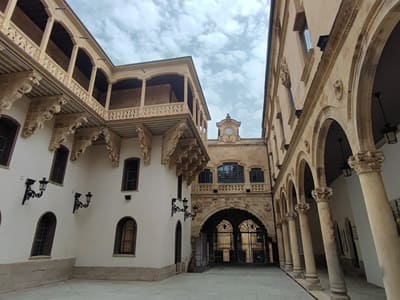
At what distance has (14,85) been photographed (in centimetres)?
755

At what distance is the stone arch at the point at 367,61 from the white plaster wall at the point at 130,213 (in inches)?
343

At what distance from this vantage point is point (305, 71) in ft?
21.7

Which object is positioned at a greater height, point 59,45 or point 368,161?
point 59,45

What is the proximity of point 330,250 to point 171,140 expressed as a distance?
7602 mm

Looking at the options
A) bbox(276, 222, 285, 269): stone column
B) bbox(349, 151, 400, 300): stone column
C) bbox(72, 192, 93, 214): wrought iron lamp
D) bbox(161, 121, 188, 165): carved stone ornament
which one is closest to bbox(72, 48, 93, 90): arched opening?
bbox(161, 121, 188, 165): carved stone ornament

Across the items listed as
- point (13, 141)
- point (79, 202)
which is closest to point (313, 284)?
point (79, 202)

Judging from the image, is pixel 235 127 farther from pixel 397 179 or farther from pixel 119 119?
pixel 397 179

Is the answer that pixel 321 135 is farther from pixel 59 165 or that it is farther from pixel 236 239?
pixel 236 239

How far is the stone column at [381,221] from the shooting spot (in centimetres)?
347

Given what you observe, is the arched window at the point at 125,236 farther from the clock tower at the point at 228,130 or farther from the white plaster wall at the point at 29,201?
the clock tower at the point at 228,130

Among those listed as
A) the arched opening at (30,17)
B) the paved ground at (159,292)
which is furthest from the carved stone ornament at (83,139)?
the paved ground at (159,292)

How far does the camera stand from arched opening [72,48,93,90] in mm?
11562

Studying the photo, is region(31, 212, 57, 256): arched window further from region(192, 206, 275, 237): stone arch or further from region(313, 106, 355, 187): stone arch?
region(192, 206, 275, 237): stone arch

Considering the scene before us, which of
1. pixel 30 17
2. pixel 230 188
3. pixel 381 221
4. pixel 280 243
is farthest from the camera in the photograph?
pixel 230 188
